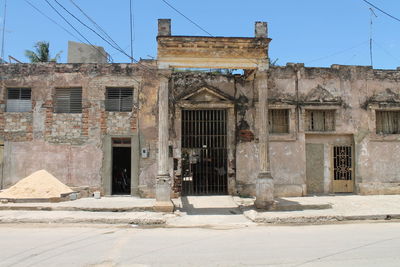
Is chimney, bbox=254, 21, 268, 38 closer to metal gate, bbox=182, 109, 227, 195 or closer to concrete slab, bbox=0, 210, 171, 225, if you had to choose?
metal gate, bbox=182, 109, 227, 195

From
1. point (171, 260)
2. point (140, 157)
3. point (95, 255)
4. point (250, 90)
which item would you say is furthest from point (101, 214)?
point (250, 90)

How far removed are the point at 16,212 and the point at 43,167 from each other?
128 inches

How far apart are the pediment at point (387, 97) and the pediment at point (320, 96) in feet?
5.48

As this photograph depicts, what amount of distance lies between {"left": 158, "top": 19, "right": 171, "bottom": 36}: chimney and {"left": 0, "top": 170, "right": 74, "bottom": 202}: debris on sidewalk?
21.8ft

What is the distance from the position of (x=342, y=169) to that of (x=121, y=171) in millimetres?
9458

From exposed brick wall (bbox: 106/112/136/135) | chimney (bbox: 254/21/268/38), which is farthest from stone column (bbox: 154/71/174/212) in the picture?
chimney (bbox: 254/21/268/38)

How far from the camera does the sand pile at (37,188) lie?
12.0 meters

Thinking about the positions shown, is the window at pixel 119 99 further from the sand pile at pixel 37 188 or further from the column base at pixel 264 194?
the column base at pixel 264 194

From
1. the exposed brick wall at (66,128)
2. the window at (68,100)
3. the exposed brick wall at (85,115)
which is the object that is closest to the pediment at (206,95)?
the exposed brick wall at (85,115)

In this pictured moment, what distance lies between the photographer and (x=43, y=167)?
1362 centimetres

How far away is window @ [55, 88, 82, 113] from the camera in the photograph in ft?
45.6

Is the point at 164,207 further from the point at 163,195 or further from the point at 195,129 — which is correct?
the point at 195,129

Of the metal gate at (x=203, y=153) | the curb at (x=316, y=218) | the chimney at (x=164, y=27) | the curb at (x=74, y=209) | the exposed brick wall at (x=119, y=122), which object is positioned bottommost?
the curb at (x=316, y=218)

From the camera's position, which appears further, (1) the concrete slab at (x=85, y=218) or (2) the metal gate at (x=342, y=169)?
(2) the metal gate at (x=342, y=169)
